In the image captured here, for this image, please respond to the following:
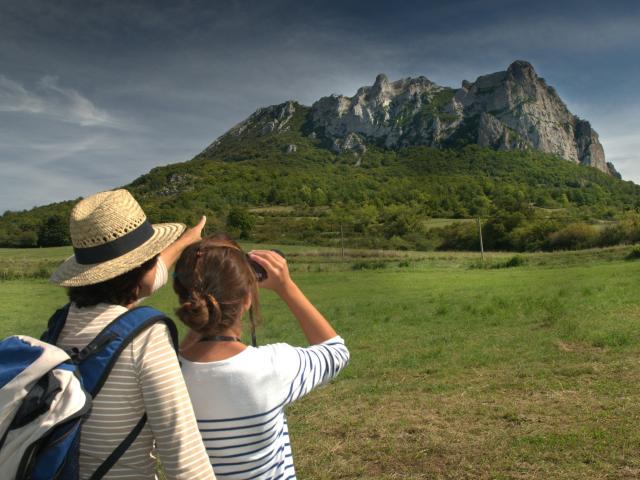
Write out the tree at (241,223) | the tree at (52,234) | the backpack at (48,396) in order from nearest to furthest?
the backpack at (48,396) < the tree at (52,234) < the tree at (241,223)

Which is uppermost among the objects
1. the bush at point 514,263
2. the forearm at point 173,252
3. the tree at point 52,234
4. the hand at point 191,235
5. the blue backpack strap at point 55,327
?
the tree at point 52,234

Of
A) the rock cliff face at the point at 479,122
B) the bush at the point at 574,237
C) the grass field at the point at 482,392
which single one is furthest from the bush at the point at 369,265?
the rock cliff face at the point at 479,122

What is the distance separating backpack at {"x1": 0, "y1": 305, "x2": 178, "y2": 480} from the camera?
53.2 inches

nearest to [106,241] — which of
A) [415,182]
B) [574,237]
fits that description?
[574,237]

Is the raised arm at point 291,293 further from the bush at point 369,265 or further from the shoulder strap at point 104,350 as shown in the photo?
the bush at point 369,265

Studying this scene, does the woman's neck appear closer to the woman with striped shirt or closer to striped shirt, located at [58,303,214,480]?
the woman with striped shirt

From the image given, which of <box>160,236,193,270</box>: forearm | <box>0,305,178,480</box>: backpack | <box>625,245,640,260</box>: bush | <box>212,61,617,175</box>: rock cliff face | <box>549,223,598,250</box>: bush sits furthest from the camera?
<box>212,61,617,175</box>: rock cliff face

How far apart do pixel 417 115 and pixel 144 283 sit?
192 metres

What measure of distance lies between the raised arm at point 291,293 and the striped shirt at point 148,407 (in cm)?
45

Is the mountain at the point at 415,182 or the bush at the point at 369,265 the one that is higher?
the mountain at the point at 415,182

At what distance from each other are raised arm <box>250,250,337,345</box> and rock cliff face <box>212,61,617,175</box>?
520 feet

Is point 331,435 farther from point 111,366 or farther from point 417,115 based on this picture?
point 417,115

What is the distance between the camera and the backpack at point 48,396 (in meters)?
1.35

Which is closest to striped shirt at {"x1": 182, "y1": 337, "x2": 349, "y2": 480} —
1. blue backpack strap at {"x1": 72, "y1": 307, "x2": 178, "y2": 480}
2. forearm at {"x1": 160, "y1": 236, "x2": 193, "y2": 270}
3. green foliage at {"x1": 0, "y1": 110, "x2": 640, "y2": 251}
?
blue backpack strap at {"x1": 72, "y1": 307, "x2": 178, "y2": 480}
